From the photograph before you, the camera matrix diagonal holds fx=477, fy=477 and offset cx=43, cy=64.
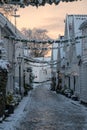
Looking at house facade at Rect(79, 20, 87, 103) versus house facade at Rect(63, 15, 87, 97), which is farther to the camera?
house facade at Rect(63, 15, 87, 97)

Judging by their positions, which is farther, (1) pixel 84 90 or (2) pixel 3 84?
(1) pixel 84 90

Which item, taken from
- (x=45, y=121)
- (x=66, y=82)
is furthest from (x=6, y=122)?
(x=66, y=82)

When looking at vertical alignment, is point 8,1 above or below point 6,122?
above

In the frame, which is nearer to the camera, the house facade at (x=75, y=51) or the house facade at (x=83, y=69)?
the house facade at (x=83, y=69)

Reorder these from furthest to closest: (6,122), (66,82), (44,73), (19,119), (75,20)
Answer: (44,73) < (66,82) < (75,20) < (19,119) < (6,122)

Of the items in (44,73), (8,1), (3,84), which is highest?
(8,1)

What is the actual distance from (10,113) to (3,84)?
A: 14.7 ft

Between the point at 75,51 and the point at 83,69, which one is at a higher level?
the point at 75,51

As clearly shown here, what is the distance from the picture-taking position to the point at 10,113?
28.3 meters

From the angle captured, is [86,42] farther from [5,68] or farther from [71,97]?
[5,68]

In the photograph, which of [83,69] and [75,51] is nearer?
[83,69]

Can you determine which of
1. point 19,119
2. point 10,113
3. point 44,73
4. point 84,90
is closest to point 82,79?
point 84,90

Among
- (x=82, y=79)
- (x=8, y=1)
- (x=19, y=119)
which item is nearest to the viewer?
(x=8, y=1)

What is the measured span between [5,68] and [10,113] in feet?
18.7
